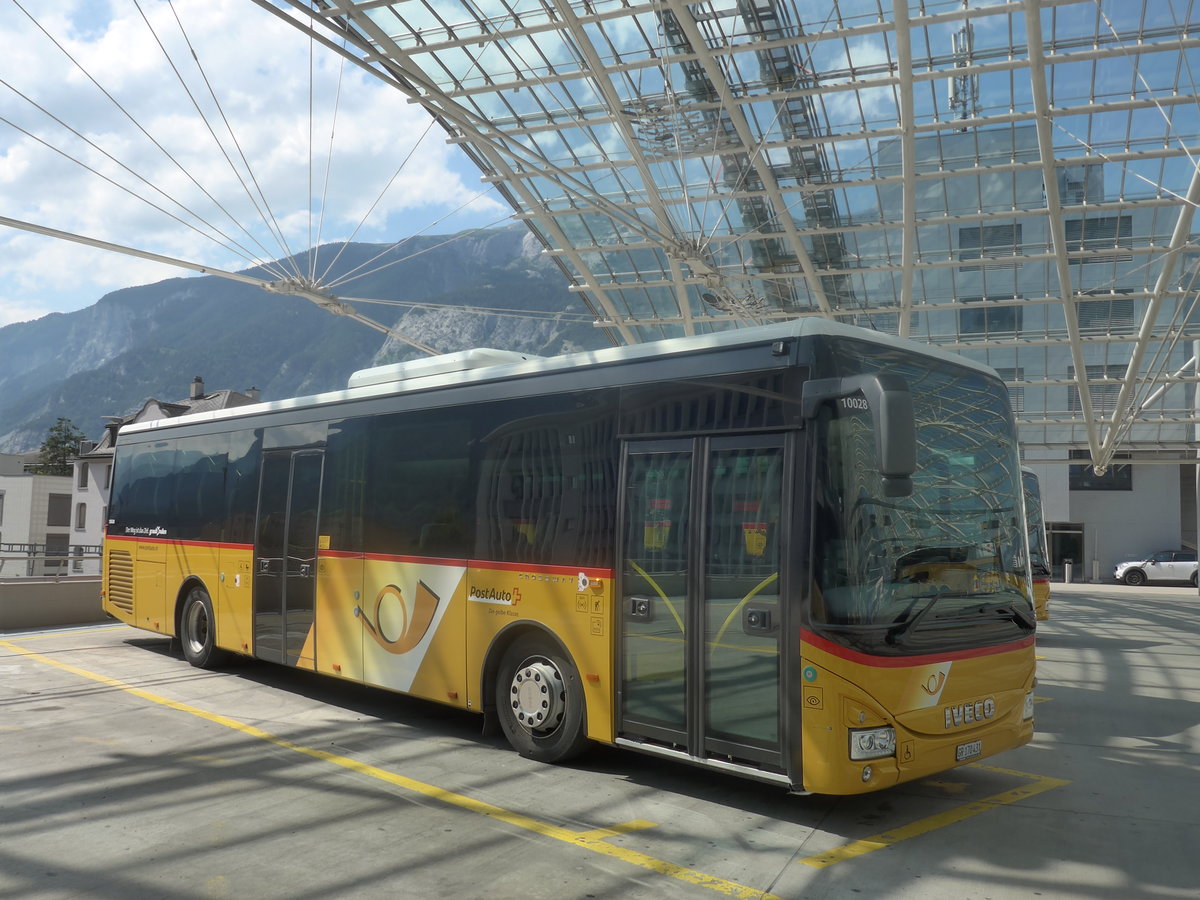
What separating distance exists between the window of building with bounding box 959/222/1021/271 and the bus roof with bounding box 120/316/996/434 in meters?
21.1

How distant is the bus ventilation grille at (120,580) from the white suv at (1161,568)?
43.3m

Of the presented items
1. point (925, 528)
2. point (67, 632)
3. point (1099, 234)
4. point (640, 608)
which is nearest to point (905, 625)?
point (925, 528)

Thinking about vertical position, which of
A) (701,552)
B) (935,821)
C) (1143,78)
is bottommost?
(935,821)

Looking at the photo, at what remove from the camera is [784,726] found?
5723mm

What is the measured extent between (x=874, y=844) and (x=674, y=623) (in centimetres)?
171

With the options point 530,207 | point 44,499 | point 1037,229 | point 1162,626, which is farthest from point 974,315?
point 44,499

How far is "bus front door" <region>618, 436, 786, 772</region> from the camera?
591 centimetres

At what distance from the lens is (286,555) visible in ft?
33.1

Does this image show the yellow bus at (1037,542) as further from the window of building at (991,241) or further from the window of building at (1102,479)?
the window of building at (1102,479)

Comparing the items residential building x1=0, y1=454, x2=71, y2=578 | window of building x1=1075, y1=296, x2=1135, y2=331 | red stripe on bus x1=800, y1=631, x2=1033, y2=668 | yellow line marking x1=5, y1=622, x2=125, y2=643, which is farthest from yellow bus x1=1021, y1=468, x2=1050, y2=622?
residential building x1=0, y1=454, x2=71, y2=578

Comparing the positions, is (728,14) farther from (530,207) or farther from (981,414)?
(981,414)

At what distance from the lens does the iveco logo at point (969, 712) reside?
6.01 m

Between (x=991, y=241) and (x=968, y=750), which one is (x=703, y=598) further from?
(x=991, y=241)

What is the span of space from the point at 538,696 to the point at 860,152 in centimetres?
1954
